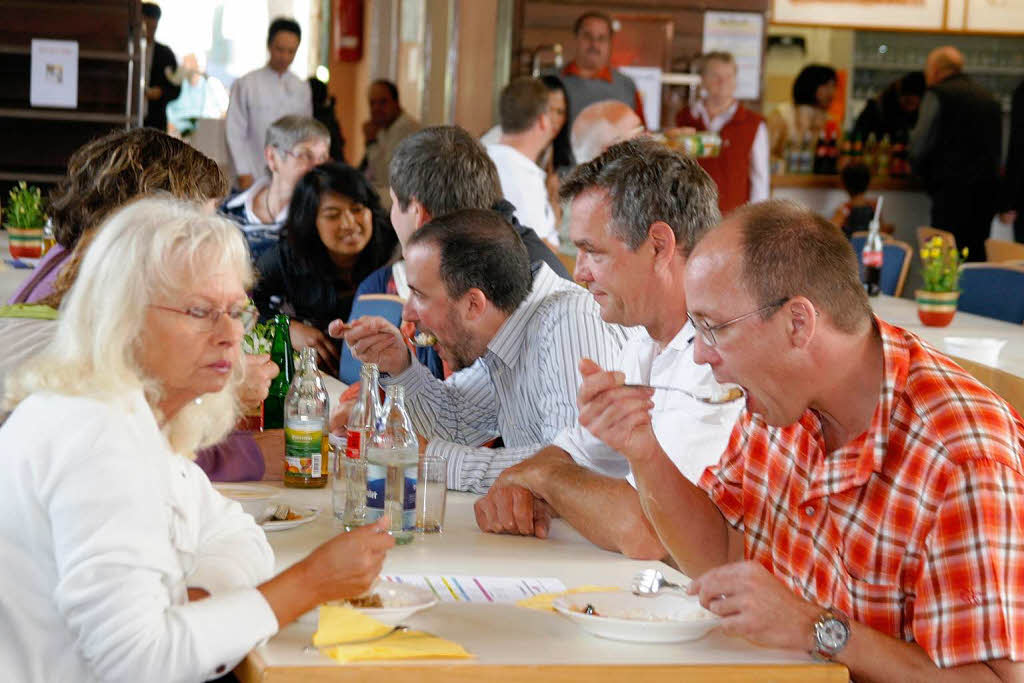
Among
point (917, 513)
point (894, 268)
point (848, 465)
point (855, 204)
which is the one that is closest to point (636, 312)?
point (848, 465)

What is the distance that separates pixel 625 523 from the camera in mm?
2201

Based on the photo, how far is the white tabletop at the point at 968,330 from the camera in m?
4.27

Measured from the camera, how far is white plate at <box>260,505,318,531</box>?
2.22 meters

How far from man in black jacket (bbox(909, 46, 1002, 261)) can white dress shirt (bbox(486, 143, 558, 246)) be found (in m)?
3.52

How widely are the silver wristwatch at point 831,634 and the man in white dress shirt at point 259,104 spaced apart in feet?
23.9

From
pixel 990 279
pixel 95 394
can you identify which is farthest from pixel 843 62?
pixel 95 394

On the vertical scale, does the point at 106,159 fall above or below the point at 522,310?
above

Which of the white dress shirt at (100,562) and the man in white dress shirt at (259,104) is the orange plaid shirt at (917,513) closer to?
the white dress shirt at (100,562)

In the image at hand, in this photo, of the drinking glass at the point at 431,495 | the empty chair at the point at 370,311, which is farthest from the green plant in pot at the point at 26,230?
the drinking glass at the point at 431,495

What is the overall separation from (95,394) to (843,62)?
347 inches

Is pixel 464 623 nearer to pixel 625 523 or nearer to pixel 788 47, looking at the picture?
pixel 625 523

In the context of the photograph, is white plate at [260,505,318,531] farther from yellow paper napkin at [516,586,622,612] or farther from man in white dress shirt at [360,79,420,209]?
man in white dress shirt at [360,79,420,209]

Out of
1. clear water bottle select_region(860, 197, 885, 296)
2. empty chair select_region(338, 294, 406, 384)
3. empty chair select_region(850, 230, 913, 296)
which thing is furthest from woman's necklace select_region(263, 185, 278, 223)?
empty chair select_region(850, 230, 913, 296)

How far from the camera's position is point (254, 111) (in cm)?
868
